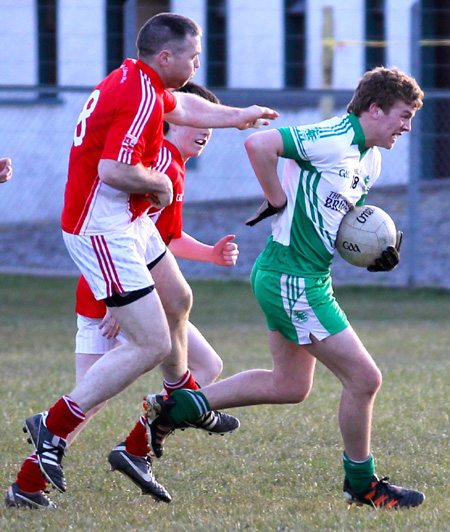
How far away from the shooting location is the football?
14.7 ft

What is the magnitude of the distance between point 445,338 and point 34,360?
12.4 ft

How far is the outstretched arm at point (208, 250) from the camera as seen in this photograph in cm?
523

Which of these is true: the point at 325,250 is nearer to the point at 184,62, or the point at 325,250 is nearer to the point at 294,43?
the point at 184,62

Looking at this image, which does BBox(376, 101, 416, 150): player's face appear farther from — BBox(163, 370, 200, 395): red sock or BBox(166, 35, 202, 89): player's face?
BBox(163, 370, 200, 395): red sock

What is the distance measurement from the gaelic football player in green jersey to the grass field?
0.36 m

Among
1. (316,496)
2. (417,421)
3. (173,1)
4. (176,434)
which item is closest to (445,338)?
(417,421)

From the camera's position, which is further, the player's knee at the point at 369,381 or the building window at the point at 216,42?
the building window at the point at 216,42

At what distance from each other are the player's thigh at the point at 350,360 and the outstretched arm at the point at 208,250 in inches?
39.3

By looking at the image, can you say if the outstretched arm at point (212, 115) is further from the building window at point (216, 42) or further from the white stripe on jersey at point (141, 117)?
the building window at point (216, 42)

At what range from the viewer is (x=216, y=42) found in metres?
18.7

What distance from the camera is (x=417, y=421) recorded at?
6.00m

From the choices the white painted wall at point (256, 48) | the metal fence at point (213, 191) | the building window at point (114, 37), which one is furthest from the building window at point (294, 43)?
the building window at point (114, 37)

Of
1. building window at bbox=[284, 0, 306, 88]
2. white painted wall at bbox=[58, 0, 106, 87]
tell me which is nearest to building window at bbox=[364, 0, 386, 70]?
building window at bbox=[284, 0, 306, 88]

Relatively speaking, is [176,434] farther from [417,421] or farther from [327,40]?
[327,40]
